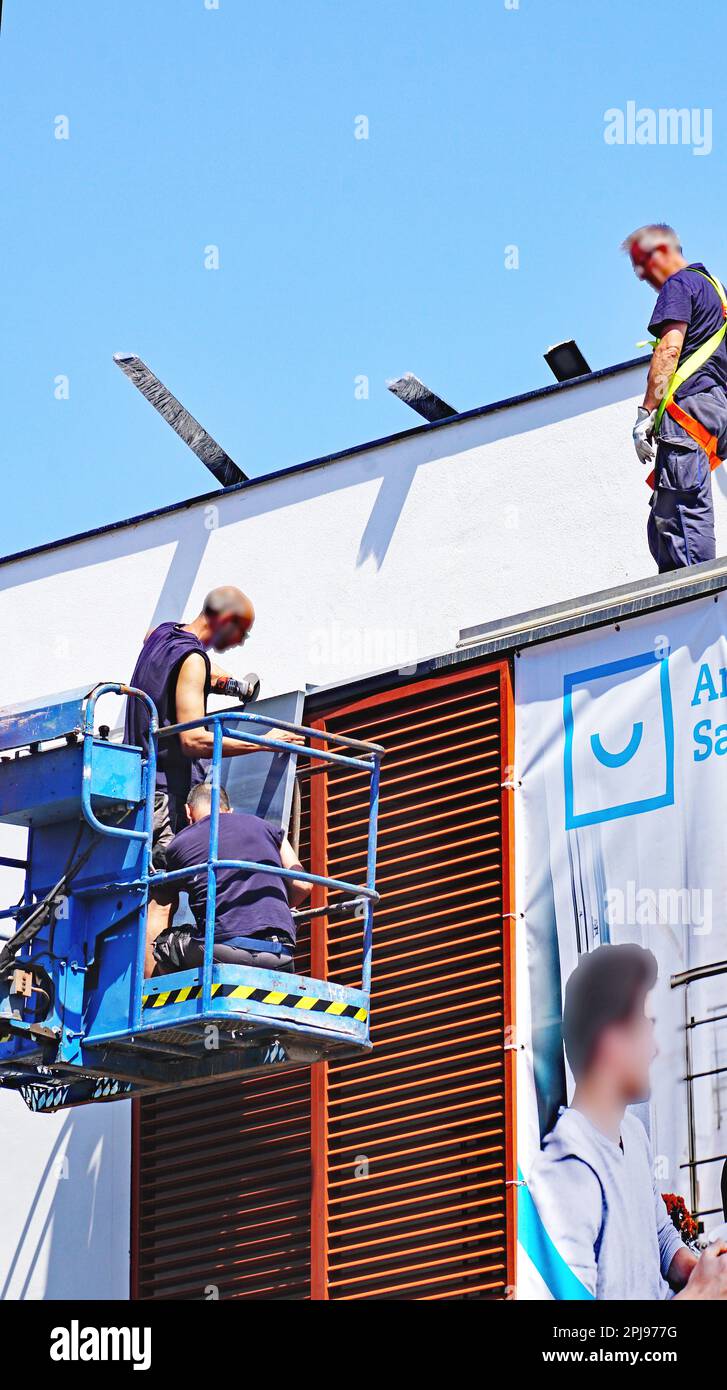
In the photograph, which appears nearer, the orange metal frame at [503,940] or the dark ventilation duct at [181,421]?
the orange metal frame at [503,940]

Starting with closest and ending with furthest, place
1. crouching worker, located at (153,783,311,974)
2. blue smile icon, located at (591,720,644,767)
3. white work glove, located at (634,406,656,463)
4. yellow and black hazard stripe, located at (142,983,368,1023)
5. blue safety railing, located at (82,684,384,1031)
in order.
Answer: blue safety railing, located at (82,684,384,1031) < yellow and black hazard stripe, located at (142,983,368,1023) < crouching worker, located at (153,783,311,974) < blue smile icon, located at (591,720,644,767) < white work glove, located at (634,406,656,463)

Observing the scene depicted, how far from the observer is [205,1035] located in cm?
1346

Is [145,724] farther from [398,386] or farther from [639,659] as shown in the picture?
[398,386]

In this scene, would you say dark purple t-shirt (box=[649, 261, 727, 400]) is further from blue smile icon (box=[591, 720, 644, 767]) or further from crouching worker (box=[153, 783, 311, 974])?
crouching worker (box=[153, 783, 311, 974])

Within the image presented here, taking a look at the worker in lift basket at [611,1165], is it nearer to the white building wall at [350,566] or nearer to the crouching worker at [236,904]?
Answer: the crouching worker at [236,904]

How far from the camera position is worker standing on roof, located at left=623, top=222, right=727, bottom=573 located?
597 inches

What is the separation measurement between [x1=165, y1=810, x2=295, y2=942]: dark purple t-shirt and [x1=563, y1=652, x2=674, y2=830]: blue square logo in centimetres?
215

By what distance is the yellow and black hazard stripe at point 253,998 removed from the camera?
1316 centimetres

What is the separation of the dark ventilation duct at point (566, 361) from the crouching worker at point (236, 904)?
5699 mm

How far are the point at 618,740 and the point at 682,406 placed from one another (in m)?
2.21

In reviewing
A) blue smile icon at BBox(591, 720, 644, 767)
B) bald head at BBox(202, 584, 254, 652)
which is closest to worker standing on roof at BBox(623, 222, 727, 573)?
blue smile icon at BBox(591, 720, 644, 767)

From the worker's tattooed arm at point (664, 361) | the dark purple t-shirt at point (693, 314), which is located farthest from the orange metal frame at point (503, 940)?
the dark purple t-shirt at point (693, 314)

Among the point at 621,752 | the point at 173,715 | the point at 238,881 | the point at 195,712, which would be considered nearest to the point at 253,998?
the point at 238,881
